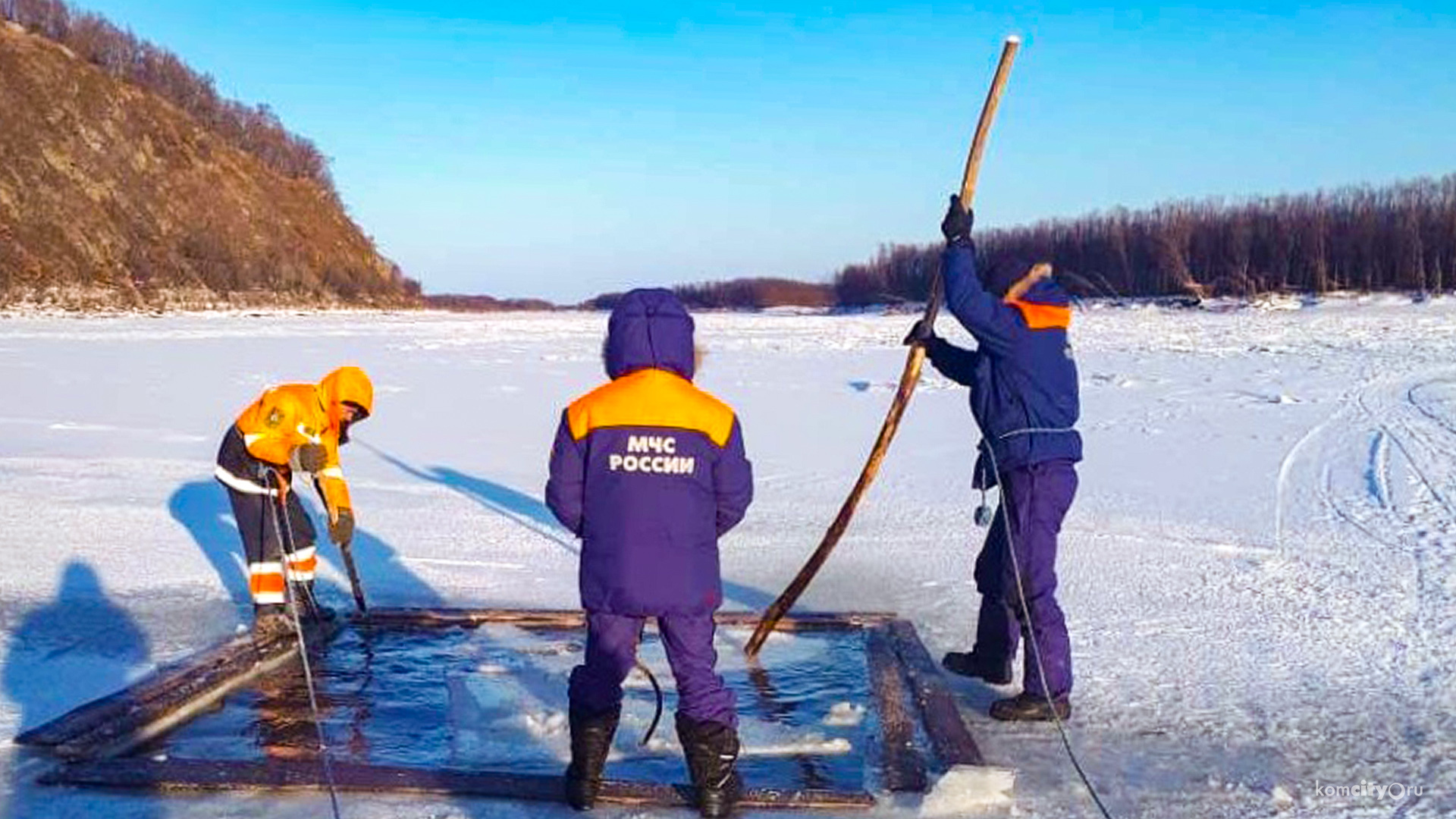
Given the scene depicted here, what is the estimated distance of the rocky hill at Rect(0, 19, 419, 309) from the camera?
41.6 meters

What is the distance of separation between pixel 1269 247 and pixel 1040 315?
171 ft

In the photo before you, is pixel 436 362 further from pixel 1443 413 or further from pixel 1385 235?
pixel 1385 235

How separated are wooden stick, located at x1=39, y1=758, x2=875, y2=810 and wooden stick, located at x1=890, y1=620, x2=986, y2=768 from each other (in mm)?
465

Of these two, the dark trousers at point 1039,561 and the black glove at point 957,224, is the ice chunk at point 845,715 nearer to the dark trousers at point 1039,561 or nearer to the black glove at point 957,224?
the dark trousers at point 1039,561

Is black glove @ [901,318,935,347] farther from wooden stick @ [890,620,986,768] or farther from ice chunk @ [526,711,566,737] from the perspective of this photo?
ice chunk @ [526,711,566,737]


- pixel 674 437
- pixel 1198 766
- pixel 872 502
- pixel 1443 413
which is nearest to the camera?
pixel 674 437

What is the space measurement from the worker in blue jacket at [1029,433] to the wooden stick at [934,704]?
0.26 metres

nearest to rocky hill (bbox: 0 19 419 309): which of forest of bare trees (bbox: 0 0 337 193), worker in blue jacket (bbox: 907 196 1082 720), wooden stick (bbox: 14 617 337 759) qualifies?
forest of bare trees (bbox: 0 0 337 193)

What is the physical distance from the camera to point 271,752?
4.43 meters

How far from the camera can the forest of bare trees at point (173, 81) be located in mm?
53438

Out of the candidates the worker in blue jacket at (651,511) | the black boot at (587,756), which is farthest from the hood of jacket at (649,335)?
the black boot at (587,756)

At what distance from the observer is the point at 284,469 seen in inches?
229

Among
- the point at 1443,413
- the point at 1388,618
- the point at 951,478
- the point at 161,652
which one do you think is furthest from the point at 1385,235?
the point at 161,652

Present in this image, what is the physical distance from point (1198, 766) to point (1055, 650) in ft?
2.23
